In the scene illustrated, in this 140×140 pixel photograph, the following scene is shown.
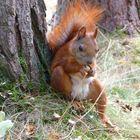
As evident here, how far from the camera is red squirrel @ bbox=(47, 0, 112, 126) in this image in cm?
308

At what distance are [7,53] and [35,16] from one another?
35cm

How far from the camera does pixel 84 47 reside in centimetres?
311

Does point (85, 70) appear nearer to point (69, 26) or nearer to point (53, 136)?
point (69, 26)

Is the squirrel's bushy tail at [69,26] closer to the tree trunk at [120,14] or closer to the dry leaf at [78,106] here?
the dry leaf at [78,106]

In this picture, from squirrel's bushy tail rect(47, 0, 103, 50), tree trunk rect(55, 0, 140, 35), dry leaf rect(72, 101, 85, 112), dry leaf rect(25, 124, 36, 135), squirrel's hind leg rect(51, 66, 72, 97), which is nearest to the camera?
dry leaf rect(25, 124, 36, 135)

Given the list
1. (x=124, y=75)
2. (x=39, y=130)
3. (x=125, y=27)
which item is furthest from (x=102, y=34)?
(x=39, y=130)

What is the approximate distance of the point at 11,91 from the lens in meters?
3.01

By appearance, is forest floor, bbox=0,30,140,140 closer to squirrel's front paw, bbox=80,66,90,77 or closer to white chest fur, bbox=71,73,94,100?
white chest fur, bbox=71,73,94,100

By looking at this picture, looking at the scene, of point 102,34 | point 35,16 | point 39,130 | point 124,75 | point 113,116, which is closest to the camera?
point 39,130

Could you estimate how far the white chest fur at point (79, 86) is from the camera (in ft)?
10.3

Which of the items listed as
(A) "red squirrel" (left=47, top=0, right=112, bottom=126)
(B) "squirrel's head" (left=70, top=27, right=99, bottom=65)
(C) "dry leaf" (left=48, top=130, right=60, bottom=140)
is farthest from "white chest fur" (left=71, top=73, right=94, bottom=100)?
(C) "dry leaf" (left=48, top=130, right=60, bottom=140)

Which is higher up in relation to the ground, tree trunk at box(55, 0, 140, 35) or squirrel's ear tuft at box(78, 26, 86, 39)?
tree trunk at box(55, 0, 140, 35)

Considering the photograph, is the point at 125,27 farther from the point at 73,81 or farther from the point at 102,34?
the point at 73,81

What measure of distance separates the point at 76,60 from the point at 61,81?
0.60 feet
